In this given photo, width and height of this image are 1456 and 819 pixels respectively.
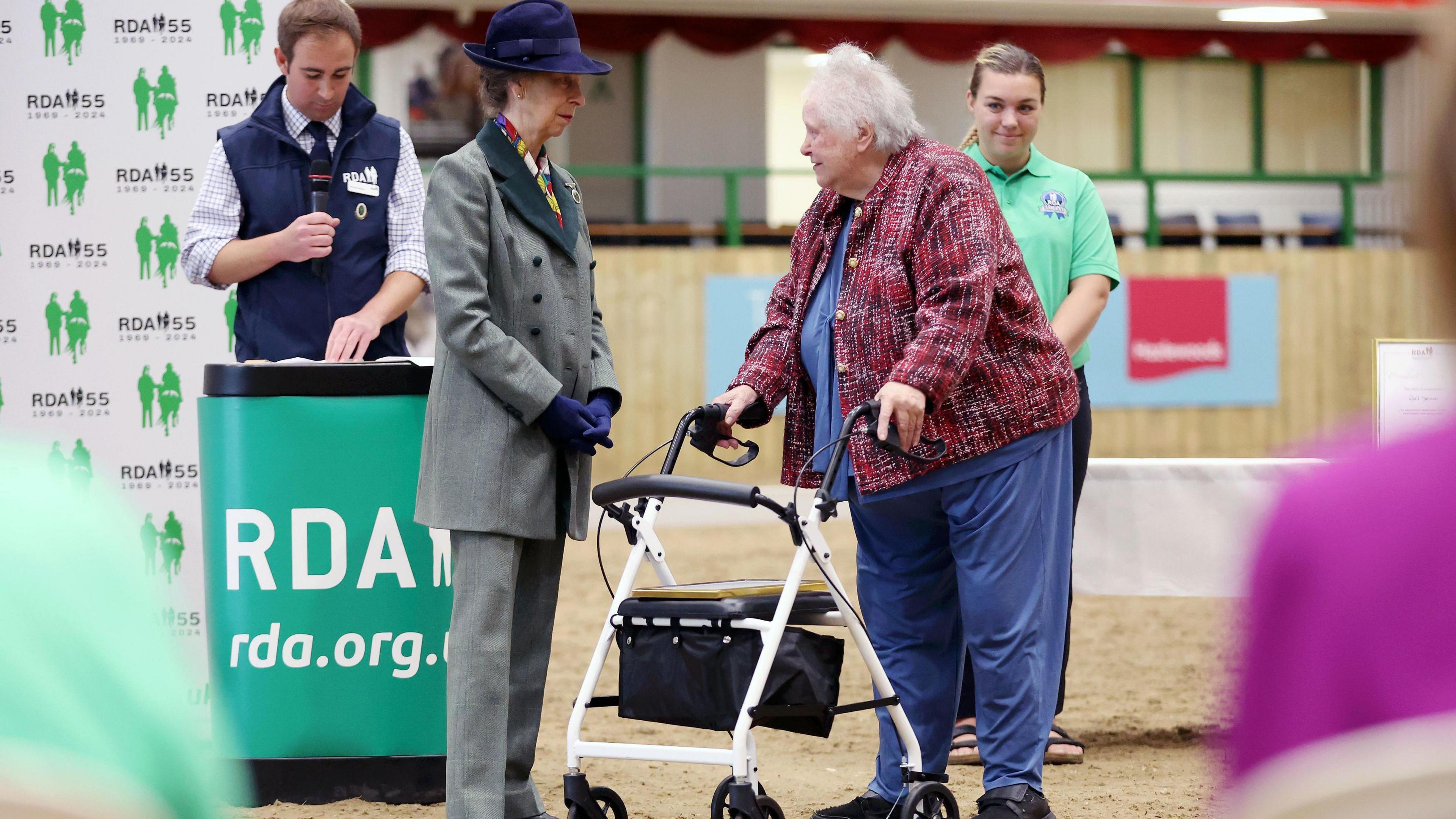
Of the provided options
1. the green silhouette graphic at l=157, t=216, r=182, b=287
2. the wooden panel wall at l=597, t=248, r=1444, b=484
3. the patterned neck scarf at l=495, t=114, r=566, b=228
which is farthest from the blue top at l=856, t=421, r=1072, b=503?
the wooden panel wall at l=597, t=248, r=1444, b=484

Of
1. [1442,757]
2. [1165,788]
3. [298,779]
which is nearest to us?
[1442,757]

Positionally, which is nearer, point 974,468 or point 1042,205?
point 974,468

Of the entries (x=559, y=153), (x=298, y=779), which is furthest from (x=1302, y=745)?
(x=559, y=153)

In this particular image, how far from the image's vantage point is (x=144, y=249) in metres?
4.62

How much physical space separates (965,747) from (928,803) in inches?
45.4

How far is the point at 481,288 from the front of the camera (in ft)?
10.7

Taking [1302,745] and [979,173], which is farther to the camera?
[979,173]

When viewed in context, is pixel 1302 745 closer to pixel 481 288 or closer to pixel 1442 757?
pixel 1442 757

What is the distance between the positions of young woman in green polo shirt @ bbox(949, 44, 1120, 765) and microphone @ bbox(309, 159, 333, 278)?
1.69m

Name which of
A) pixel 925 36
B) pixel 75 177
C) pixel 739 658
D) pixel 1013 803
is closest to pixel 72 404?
pixel 75 177

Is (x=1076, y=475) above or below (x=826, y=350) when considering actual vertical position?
below

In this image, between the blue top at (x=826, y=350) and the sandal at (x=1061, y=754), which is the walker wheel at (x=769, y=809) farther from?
the sandal at (x=1061, y=754)

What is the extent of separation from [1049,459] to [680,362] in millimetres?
10759

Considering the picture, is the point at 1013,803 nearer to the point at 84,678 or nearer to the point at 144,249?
the point at 84,678
